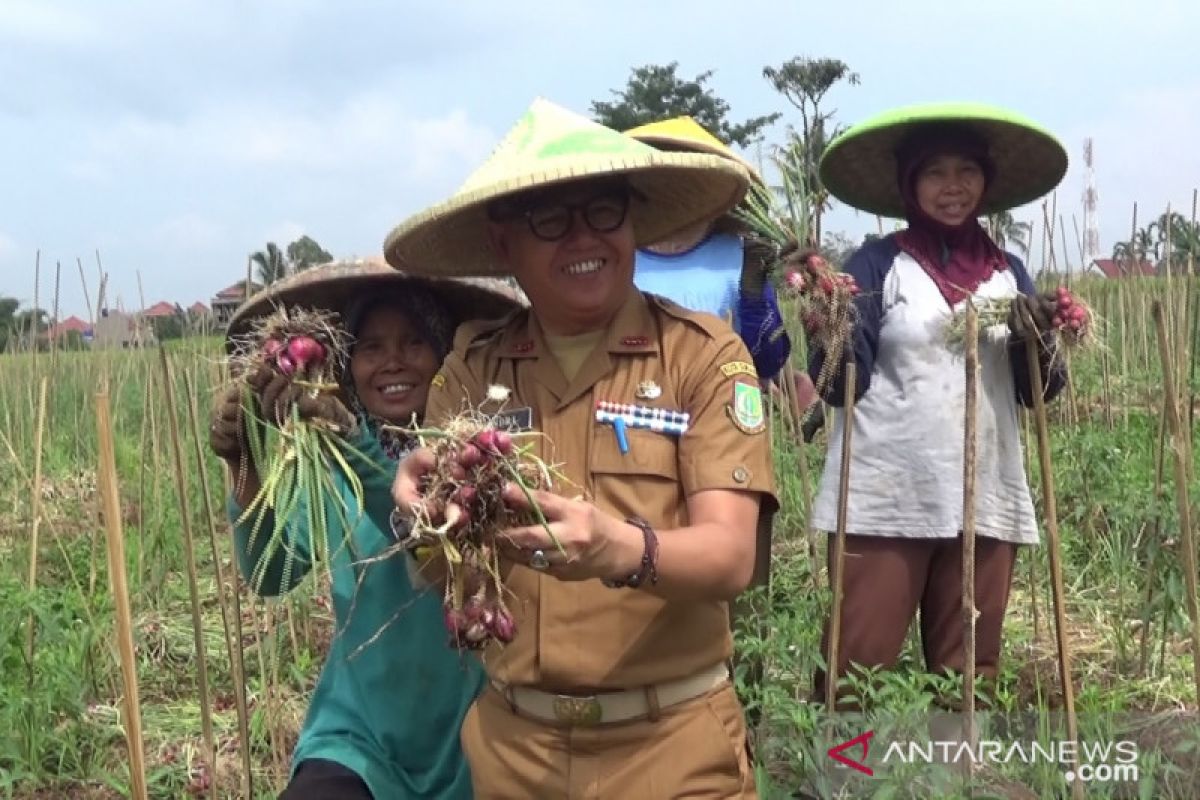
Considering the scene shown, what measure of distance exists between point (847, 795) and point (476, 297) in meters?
1.06

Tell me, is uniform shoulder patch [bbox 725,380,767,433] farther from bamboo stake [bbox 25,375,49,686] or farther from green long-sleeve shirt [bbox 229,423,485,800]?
bamboo stake [bbox 25,375,49,686]

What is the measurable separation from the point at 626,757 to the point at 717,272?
3.80 ft

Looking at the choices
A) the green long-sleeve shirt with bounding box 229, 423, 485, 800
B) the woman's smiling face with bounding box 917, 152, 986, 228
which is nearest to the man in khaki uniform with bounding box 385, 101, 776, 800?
the green long-sleeve shirt with bounding box 229, 423, 485, 800

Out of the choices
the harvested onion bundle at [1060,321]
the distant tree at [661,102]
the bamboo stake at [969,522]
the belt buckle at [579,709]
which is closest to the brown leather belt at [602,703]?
the belt buckle at [579,709]

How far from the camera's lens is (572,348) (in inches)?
56.6

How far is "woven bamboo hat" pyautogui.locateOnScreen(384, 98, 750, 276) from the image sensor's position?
4.25 ft

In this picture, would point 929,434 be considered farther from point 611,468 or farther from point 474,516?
point 474,516

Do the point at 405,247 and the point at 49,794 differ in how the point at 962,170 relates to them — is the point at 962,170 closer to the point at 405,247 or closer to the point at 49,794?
the point at 405,247

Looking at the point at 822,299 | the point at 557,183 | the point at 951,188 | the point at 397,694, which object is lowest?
the point at 397,694

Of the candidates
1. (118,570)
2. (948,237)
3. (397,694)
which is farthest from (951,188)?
(118,570)

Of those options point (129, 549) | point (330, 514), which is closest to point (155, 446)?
point (129, 549)

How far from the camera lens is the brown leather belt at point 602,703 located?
1.35 m

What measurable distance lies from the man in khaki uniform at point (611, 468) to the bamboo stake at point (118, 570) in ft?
1.42

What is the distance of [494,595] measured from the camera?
3.94ft
